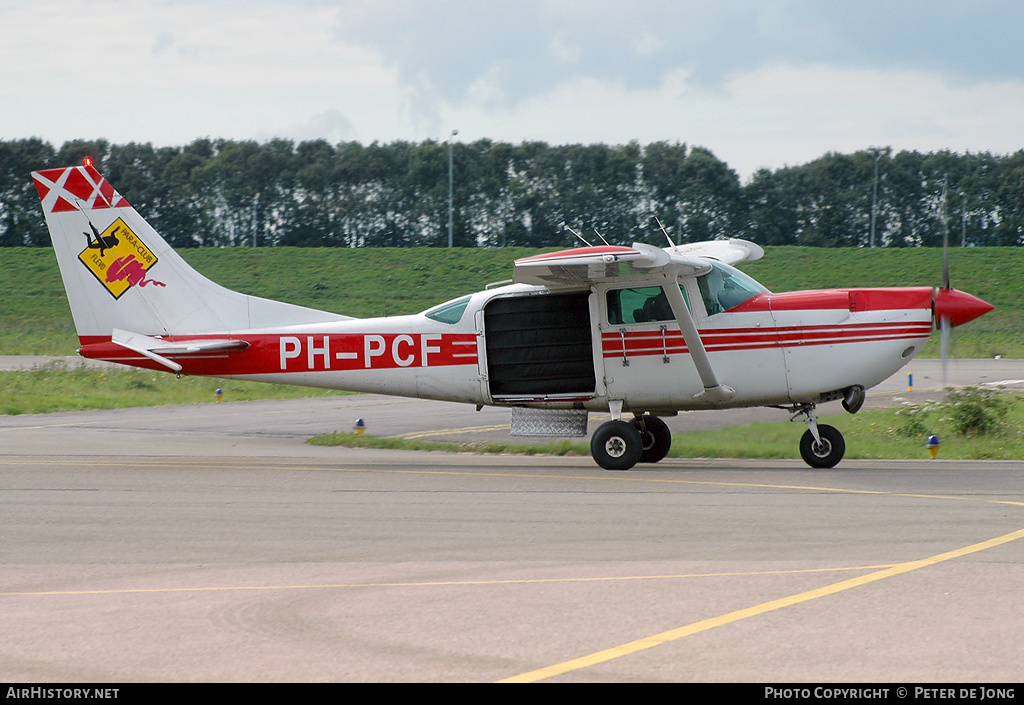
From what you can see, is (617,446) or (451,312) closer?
(617,446)

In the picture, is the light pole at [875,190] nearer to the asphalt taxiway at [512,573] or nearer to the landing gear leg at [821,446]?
the landing gear leg at [821,446]

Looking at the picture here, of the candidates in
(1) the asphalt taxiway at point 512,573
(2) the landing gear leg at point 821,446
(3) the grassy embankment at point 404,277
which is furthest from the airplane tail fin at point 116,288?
(3) the grassy embankment at point 404,277

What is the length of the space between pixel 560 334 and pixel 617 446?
1650 millimetres

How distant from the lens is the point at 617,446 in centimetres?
1322

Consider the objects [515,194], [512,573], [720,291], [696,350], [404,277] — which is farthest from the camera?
[515,194]

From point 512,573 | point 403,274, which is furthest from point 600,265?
point 403,274

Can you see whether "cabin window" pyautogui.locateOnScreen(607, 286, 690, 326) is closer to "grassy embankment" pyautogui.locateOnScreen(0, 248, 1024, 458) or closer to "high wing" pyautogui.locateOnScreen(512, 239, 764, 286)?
"high wing" pyautogui.locateOnScreen(512, 239, 764, 286)

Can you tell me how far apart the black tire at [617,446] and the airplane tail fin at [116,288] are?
4206mm

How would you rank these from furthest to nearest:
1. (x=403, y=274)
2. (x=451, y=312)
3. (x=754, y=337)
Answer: (x=403, y=274), (x=451, y=312), (x=754, y=337)

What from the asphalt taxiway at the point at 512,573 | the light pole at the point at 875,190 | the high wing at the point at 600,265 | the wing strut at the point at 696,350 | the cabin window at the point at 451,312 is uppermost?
the light pole at the point at 875,190

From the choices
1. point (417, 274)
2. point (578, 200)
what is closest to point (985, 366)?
point (417, 274)

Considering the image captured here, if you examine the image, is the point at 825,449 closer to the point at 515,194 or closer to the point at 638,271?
the point at 638,271

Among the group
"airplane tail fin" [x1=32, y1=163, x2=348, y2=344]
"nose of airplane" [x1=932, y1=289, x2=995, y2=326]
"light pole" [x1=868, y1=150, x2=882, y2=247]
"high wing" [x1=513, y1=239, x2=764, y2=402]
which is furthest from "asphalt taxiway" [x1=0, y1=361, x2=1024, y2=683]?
"light pole" [x1=868, y1=150, x2=882, y2=247]

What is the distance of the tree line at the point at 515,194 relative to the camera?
82812mm
